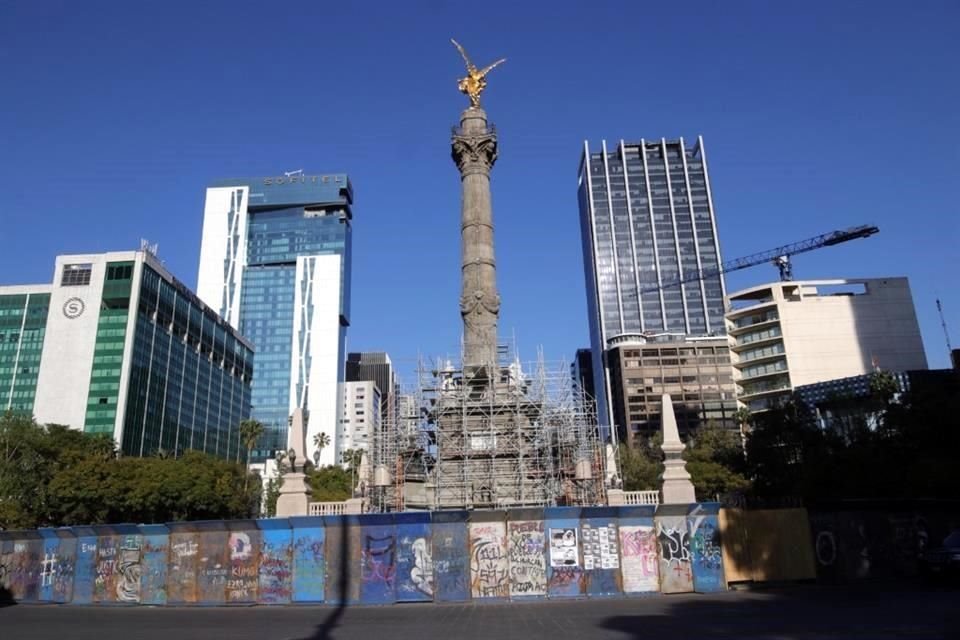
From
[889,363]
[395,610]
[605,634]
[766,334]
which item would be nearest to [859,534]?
[605,634]

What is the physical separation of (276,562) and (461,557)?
5338mm

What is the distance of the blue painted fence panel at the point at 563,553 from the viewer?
752 inches

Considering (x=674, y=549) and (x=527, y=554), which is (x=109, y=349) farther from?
(x=674, y=549)

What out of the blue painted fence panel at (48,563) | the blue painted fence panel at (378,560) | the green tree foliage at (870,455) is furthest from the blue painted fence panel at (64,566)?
the green tree foliage at (870,455)

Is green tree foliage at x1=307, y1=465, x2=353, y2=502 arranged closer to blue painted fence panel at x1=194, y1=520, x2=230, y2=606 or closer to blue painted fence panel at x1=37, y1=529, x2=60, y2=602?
blue painted fence panel at x1=37, y1=529, x2=60, y2=602

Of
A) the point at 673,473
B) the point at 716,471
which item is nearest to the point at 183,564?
the point at 673,473

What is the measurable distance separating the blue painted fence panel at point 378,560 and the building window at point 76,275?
273 feet

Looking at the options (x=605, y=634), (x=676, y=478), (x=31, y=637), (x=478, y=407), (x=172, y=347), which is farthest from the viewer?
(x=172, y=347)

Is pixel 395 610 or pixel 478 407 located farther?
pixel 478 407

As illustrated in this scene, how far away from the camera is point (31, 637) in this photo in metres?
14.3

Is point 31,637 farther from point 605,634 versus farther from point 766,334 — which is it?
point 766,334

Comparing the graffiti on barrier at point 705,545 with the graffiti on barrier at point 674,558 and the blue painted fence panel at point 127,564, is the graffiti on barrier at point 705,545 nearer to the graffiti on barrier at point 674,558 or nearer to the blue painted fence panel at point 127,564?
the graffiti on barrier at point 674,558

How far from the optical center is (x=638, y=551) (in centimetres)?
1930

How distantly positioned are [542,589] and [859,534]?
9878 millimetres
